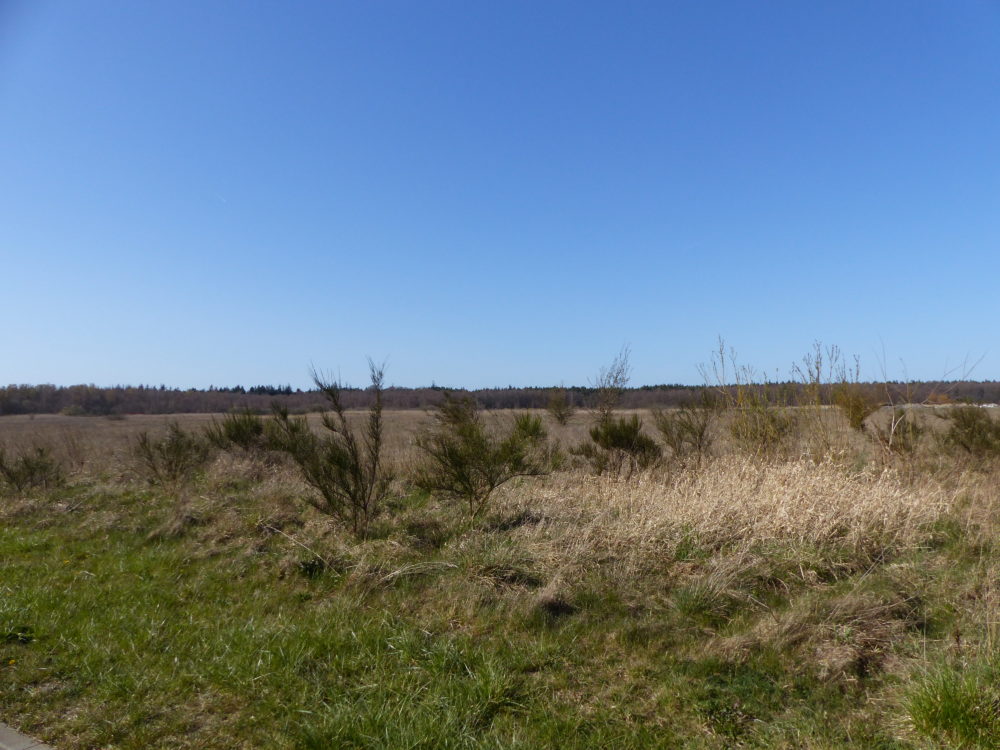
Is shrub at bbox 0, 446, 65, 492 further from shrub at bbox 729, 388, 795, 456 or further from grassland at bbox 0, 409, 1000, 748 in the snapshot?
shrub at bbox 729, 388, 795, 456

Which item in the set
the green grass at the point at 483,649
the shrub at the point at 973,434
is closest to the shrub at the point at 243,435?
the green grass at the point at 483,649

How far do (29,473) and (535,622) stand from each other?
10908mm

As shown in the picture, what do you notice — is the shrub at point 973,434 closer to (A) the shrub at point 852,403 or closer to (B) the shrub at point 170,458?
(A) the shrub at point 852,403

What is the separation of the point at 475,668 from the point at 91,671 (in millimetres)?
2570

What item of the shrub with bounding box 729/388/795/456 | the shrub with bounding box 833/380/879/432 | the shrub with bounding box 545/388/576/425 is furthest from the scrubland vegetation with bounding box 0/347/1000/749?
the shrub with bounding box 545/388/576/425

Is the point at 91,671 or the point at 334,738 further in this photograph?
the point at 91,671

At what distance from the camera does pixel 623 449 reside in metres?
→ 11.9

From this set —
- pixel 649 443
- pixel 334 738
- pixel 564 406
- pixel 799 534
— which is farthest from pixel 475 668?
pixel 564 406

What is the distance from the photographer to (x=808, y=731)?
3.21 meters

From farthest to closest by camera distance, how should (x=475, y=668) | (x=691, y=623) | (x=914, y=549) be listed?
(x=914, y=549) < (x=691, y=623) < (x=475, y=668)

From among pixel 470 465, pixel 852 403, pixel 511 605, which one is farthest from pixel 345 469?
pixel 852 403

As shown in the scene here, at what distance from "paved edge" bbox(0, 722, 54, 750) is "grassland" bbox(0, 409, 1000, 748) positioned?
0.08 metres

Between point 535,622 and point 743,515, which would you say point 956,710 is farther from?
point 743,515

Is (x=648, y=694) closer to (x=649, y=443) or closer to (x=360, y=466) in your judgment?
(x=360, y=466)
